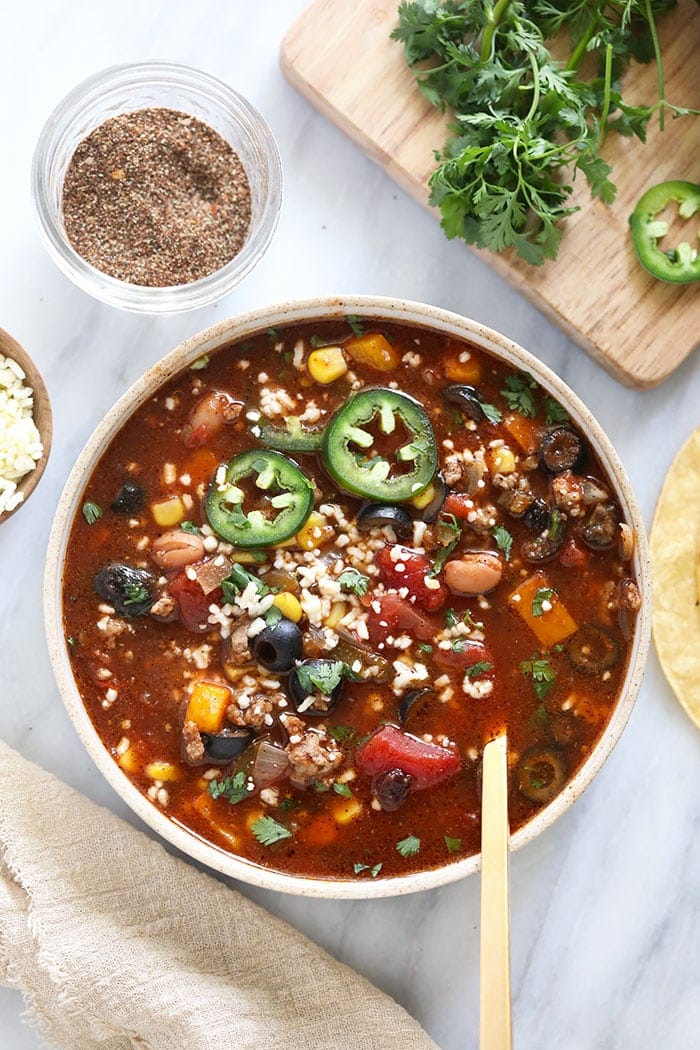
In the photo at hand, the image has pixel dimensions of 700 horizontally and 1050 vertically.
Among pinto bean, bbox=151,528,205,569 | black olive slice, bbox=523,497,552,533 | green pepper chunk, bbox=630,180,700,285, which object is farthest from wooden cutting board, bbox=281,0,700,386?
pinto bean, bbox=151,528,205,569

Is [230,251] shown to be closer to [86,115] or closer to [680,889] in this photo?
[86,115]

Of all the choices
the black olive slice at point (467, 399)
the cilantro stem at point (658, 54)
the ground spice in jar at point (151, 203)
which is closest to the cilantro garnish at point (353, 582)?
the black olive slice at point (467, 399)

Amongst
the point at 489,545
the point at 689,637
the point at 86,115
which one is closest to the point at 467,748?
the point at 489,545

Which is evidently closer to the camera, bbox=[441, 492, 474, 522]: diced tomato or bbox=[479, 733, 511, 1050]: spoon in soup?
bbox=[479, 733, 511, 1050]: spoon in soup

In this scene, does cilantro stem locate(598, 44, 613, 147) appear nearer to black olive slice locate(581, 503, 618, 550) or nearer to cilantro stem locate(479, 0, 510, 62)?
cilantro stem locate(479, 0, 510, 62)

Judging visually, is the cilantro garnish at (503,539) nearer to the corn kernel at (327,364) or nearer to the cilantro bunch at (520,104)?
the corn kernel at (327,364)
